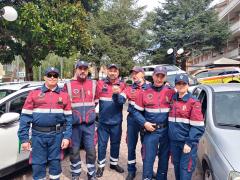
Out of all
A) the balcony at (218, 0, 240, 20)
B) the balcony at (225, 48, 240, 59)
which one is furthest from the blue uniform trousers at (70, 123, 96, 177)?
the balcony at (218, 0, 240, 20)

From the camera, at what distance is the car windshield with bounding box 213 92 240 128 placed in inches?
172

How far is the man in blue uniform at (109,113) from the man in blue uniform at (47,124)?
3.42 ft

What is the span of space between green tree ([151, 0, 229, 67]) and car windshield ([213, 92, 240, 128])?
2987 centimetres

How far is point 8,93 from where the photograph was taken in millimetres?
5562

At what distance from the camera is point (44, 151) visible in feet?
14.3

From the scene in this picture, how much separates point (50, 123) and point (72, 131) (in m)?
0.67

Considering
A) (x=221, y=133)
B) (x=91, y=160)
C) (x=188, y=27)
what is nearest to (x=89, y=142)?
(x=91, y=160)

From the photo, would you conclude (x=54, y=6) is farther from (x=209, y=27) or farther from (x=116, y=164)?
(x=209, y=27)

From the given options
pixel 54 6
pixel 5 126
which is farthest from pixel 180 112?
pixel 54 6

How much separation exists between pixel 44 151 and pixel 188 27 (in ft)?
104

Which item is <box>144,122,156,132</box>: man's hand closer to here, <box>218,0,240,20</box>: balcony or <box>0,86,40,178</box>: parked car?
<box>0,86,40,178</box>: parked car

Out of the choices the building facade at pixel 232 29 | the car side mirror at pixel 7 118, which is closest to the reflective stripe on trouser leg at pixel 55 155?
the car side mirror at pixel 7 118

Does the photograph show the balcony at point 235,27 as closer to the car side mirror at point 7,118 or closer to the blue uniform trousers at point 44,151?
the car side mirror at point 7,118

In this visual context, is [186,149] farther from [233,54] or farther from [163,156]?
[233,54]
